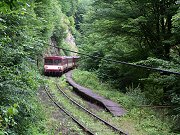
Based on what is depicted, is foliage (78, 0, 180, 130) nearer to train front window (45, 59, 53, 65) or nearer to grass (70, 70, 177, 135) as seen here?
grass (70, 70, 177, 135)

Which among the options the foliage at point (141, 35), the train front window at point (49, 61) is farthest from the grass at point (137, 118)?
the train front window at point (49, 61)

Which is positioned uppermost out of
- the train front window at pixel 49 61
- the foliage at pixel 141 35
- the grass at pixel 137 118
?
the foliage at pixel 141 35

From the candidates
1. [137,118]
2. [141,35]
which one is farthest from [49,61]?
[137,118]

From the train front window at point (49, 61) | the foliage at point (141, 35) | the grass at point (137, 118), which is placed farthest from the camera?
the train front window at point (49, 61)

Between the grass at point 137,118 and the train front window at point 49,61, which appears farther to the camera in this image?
the train front window at point 49,61

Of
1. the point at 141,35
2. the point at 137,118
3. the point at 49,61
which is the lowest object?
the point at 137,118

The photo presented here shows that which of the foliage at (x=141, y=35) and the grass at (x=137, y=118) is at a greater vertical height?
the foliage at (x=141, y=35)

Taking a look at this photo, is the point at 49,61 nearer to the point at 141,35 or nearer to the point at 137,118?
the point at 141,35

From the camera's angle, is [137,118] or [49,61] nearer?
[137,118]

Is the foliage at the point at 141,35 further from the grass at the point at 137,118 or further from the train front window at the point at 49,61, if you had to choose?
the train front window at the point at 49,61

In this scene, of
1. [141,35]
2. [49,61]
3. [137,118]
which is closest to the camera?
[137,118]

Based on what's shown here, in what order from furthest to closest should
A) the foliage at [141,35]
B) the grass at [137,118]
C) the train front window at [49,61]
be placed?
1. the train front window at [49,61]
2. the foliage at [141,35]
3. the grass at [137,118]

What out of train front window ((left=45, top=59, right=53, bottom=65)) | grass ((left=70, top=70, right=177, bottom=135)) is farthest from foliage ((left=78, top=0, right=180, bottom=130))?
train front window ((left=45, top=59, right=53, bottom=65))

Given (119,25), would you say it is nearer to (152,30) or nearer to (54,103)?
(152,30)
